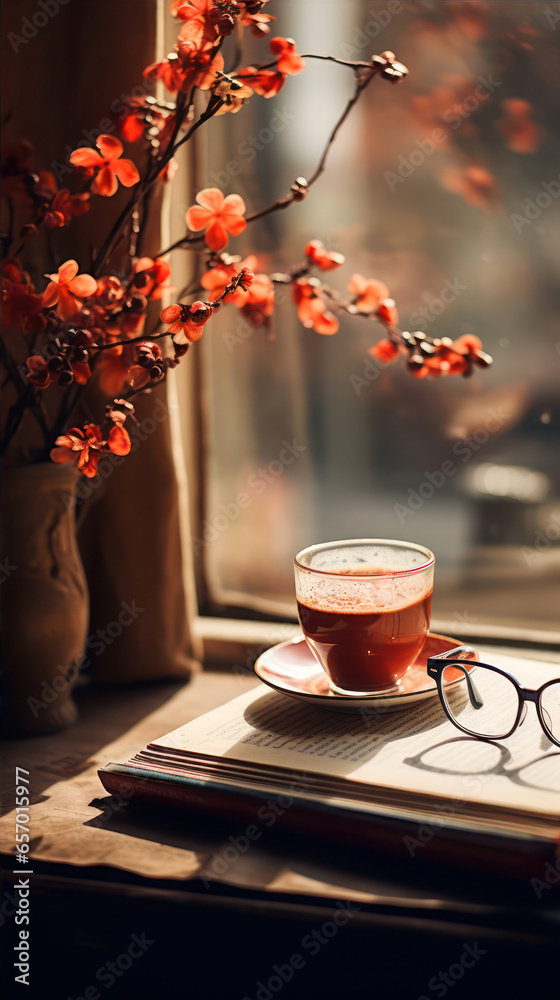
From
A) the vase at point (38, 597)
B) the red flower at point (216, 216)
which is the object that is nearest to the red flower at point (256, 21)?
the red flower at point (216, 216)

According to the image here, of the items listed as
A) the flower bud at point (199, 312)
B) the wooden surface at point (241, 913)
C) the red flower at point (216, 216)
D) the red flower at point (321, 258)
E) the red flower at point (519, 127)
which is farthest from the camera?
the red flower at point (519, 127)

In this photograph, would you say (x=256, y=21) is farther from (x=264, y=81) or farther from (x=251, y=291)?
(x=251, y=291)

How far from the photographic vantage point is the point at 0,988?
0.68 meters

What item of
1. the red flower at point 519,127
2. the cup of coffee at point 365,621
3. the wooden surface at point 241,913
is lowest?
the wooden surface at point 241,913

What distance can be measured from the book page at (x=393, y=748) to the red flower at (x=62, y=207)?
0.49 m

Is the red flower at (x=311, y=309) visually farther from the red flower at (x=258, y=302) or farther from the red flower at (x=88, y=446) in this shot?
the red flower at (x=88, y=446)

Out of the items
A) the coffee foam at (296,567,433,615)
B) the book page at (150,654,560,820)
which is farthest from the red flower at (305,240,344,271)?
the book page at (150,654,560,820)

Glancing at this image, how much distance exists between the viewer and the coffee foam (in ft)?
2.44

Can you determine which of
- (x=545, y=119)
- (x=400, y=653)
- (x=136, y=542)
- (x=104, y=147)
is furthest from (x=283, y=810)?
(x=545, y=119)

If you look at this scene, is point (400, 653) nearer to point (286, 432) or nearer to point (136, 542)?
point (136, 542)

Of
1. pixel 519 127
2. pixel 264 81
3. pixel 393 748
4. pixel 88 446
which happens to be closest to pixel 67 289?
pixel 88 446

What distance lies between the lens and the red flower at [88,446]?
720mm

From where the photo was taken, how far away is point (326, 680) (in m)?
0.82

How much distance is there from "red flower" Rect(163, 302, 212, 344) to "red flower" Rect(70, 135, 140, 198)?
0.54 feet
